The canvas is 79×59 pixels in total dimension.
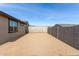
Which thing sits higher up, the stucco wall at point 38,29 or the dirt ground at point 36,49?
the stucco wall at point 38,29

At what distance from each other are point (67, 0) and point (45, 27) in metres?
23.0

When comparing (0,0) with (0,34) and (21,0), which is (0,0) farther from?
(0,34)

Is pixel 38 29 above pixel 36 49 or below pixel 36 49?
above

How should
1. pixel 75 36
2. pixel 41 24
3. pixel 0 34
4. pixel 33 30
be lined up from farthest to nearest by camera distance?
pixel 41 24 → pixel 33 30 → pixel 0 34 → pixel 75 36

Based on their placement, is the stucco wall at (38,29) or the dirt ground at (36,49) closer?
the dirt ground at (36,49)

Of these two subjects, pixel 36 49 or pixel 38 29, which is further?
pixel 38 29

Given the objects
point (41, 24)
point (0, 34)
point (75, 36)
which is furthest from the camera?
point (41, 24)

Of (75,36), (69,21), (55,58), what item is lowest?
(55,58)

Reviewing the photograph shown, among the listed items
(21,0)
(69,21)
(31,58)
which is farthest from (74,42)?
(69,21)

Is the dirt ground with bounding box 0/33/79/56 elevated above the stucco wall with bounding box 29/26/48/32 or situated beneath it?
situated beneath

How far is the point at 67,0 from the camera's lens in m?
5.04

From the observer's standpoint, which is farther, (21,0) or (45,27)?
(45,27)

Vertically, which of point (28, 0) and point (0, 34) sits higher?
point (28, 0)

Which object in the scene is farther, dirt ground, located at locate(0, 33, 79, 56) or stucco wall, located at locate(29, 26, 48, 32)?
stucco wall, located at locate(29, 26, 48, 32)
